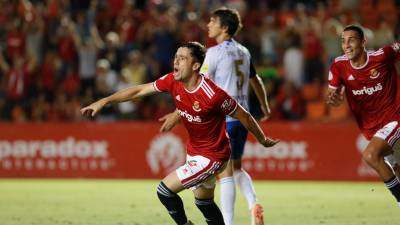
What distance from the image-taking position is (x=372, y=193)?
14.3 metres

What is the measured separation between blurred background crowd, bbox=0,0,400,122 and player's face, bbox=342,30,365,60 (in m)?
7.56

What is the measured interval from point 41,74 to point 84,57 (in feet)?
3.27

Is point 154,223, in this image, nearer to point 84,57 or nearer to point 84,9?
point 84,57

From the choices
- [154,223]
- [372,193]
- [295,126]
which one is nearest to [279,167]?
[295,126]

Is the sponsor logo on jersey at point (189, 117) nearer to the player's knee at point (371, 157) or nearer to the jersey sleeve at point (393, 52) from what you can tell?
the player's knee at point (371, 157)

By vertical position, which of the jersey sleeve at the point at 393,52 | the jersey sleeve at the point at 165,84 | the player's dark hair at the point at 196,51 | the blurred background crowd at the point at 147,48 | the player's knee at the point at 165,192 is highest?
the player's dark hair at the point at 196,51

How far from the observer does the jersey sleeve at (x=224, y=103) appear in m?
8.05

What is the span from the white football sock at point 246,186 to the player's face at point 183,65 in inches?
77.9

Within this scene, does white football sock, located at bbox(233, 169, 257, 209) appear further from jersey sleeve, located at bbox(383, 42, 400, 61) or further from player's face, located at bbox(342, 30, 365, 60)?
jersey sleeve, located at bbox(383, 42, 400, 61)

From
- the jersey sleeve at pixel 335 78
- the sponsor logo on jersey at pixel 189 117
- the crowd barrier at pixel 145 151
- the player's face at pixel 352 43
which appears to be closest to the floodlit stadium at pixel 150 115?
the crowd barrier at pixel 145 151

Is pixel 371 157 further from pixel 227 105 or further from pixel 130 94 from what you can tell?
pixel 130 94

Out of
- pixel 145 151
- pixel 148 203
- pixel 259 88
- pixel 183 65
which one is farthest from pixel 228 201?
pixel 145 151

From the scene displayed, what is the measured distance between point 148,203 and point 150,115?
5.61 metres

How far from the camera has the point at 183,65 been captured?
26.6 ft
